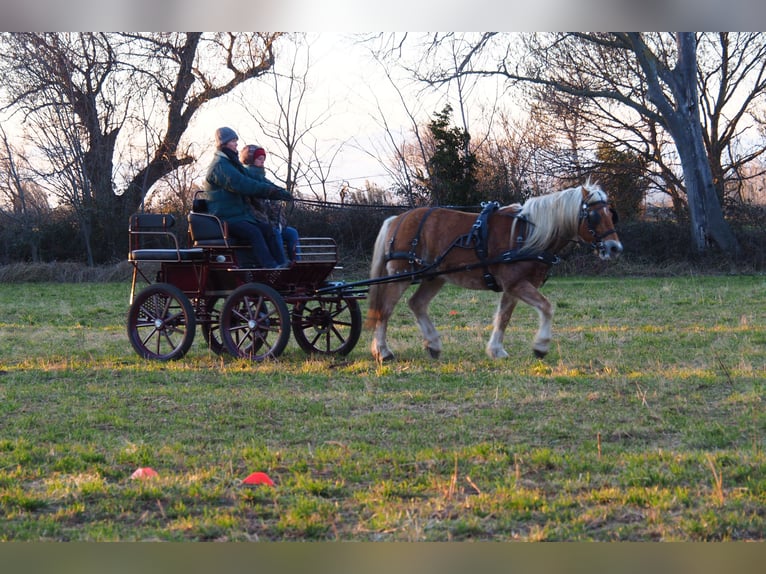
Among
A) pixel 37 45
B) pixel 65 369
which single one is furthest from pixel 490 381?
pixel 37 45

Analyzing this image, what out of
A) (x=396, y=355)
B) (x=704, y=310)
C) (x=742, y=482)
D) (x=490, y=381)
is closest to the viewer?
(x=742, y=482)

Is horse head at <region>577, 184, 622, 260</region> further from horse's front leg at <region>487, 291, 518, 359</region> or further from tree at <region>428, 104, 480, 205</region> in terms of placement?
tree at <region>428, 104, 480, 205</region>

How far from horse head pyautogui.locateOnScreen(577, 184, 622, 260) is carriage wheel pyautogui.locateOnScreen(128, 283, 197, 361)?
3.75m

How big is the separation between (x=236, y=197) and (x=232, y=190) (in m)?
0.15

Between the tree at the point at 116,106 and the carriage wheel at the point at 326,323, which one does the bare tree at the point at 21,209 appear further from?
the carriage wheel at the point at 326,323

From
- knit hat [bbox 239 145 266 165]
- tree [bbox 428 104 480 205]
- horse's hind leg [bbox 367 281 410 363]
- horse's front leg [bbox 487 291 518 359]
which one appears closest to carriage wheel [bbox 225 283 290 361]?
horse's hind leg [bbox 367 281 410 363]

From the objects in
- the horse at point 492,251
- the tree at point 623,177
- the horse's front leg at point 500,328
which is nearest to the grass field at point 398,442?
the horse's front leg at point 500,328

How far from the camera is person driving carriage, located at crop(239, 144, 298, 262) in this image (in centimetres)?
858

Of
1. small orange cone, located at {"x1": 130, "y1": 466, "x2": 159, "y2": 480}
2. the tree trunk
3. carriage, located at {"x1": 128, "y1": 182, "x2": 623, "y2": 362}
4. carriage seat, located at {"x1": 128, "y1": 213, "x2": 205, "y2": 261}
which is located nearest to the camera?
small orange cone, located at {"x1": 130, "y1": 466, "x2": 159, "y2": 480}

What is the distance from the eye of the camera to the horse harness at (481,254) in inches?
326

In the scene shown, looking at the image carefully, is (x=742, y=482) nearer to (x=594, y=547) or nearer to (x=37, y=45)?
(x=594, y=547)

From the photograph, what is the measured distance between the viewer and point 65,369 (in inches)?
318

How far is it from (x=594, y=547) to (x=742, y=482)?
7.23ft

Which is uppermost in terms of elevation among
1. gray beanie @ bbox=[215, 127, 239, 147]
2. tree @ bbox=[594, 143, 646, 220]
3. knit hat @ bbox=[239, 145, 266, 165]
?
tree @ bbox=[594, 143, 646, 220]
